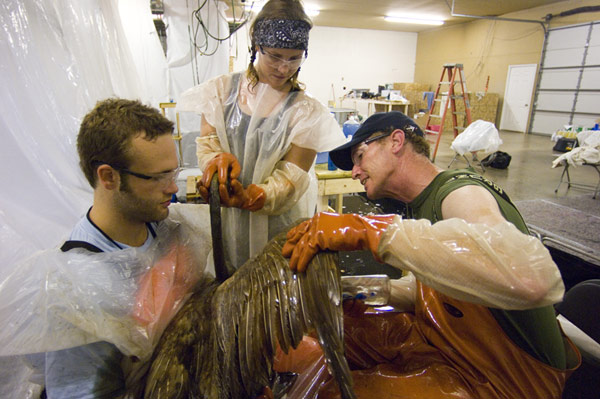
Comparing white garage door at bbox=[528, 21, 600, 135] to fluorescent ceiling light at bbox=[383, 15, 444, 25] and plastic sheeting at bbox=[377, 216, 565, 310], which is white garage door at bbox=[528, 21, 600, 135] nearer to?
fluorescent ceiling light at bbox=[383, 15, 444, 25]

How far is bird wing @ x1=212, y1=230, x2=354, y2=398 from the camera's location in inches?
26.6

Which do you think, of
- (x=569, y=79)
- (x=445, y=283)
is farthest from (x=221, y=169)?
(x=569, y=79)

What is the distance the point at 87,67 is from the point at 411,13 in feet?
31.5

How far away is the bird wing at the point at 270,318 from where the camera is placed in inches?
26.6

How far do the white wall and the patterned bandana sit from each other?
9.97 metres

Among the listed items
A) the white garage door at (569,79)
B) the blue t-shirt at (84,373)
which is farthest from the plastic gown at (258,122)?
the white garage door at (569,79)

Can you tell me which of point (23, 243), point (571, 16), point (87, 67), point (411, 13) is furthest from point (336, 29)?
point (23, 243)

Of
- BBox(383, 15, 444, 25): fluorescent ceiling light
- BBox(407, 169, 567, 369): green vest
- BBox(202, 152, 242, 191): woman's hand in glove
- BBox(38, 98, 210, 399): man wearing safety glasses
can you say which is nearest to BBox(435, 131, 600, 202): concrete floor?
BBox(407, 169, 567, 369): green vest

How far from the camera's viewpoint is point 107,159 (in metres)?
0.92

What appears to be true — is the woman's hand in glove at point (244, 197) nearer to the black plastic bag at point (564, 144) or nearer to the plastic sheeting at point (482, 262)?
the plastic sheeting at point (482, 262)

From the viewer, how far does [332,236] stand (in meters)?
0.77

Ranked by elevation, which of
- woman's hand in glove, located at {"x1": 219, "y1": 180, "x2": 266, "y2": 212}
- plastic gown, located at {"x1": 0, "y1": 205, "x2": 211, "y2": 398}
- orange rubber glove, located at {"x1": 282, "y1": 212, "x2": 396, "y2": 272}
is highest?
orange rubber glove, located at {"x1": 282, "y1": 212, "x2": 396, "y2": 272}

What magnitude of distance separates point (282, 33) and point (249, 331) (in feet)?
3.61

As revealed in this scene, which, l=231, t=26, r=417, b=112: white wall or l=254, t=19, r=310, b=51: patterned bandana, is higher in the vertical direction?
l=231, t=26, r=417, b=112: white wall
